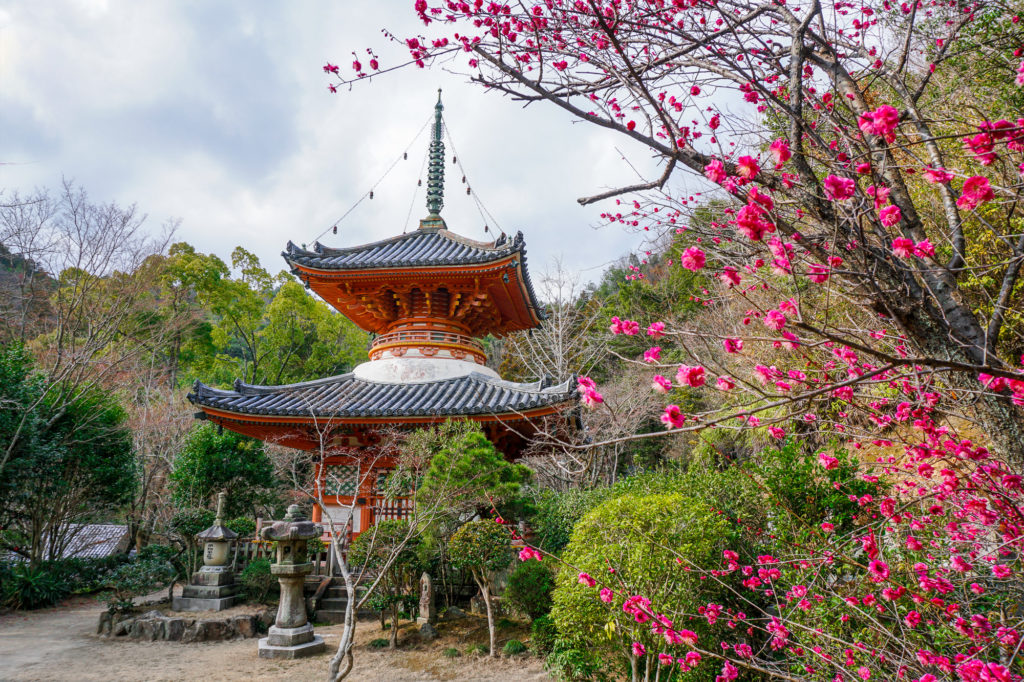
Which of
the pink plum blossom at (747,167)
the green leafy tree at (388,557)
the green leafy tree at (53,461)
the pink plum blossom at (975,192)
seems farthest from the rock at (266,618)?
the pink plum blossom at (975,192)

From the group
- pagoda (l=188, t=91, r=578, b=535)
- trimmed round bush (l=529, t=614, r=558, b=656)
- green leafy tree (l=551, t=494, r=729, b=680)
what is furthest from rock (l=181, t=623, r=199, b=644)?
green leafy tree (l=551, t=494, r=729, b=680)

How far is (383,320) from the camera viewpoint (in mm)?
10484

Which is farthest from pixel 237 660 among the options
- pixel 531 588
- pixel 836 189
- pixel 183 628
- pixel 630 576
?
pixel 836 189

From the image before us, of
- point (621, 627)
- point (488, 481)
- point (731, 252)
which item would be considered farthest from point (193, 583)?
point (731, 252)

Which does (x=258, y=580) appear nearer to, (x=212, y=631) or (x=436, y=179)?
(x=212, y=631)

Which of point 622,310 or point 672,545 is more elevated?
point 622,310

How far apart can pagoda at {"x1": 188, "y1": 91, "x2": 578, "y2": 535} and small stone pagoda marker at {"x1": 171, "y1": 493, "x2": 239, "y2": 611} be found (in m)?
1.55

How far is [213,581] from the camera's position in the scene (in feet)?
29.4

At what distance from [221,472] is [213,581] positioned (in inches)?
150

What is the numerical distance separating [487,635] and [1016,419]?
6638 mm

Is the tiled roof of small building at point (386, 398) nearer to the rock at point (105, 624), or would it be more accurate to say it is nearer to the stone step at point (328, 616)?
the stone step at point (328, 616)

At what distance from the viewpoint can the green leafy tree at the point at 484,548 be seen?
652 cm

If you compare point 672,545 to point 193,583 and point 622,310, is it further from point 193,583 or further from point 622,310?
point 622,310

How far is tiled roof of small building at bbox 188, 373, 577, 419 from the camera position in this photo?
7.99 m
